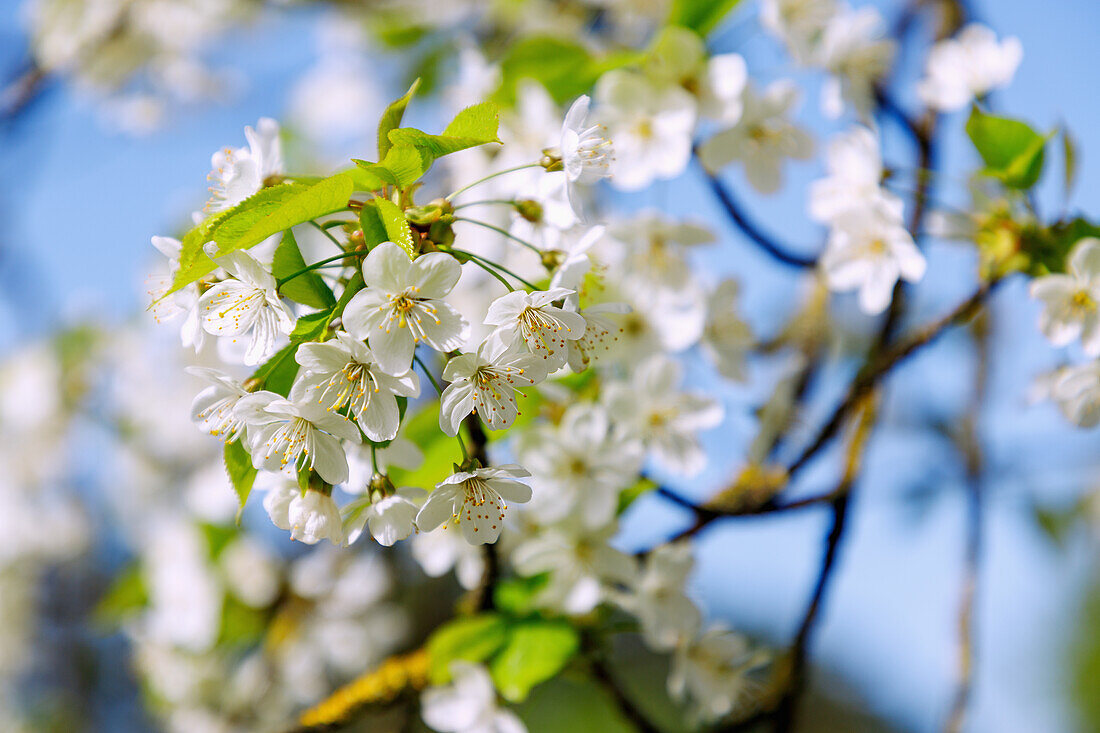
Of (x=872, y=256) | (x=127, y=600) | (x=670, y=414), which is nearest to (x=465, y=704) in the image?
(x=670, y=414)

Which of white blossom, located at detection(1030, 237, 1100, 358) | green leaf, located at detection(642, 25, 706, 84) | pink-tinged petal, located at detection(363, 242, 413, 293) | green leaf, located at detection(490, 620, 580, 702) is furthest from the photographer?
green leaf, located at detection(642, 25, 706, 84)

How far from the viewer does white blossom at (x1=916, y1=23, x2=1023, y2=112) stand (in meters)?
1.27

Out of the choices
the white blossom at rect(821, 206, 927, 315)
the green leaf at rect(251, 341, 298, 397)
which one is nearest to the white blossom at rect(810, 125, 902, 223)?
the white blossom at rect(821, 206, 927, 315)

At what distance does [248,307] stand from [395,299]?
0.54ft

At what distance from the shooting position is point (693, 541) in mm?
1206

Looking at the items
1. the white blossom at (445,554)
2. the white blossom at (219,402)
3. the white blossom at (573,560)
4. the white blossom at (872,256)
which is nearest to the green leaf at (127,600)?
the white blossom at (445,554)

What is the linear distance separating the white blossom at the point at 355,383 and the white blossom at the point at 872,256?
0.78 m

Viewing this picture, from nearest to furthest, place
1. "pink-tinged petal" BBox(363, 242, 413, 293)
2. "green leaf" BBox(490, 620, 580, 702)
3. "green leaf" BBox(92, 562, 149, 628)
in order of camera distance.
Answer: "pink-tinged petal" BBox(363, 242, 413, 293) → "green leaf" BBox(490, 620, 580, 702) → "green leaf" BBox(92, 562, 149, 628)

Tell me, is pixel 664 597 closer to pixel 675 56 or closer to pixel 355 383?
pixel 355 383

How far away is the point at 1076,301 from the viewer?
0.97 m

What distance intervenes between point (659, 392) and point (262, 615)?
1364 mm

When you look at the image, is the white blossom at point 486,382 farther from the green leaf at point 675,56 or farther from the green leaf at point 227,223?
the green leaf at point 675,56

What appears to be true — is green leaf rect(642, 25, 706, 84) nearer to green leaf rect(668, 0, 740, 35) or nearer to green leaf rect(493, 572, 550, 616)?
green leaf rect(668, 0, 740, 35)

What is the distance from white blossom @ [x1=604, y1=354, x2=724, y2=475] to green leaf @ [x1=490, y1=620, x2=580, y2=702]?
0.96ft
